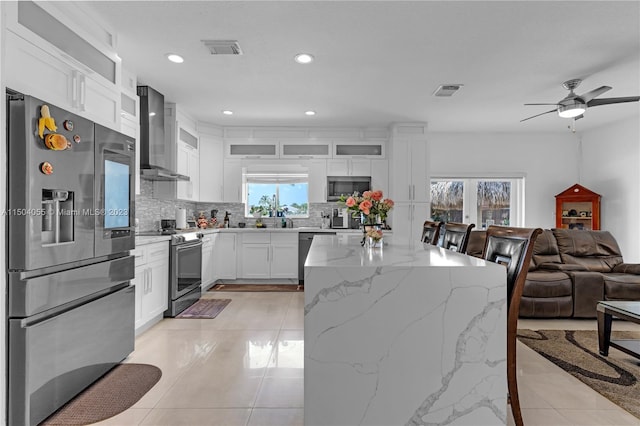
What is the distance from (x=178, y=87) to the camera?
4.21 m

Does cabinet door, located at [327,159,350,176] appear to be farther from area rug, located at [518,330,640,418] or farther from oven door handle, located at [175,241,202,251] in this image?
area rug, located at [518,330,640,418]

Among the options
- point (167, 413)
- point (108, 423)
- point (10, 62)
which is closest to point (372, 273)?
point (167, 413)

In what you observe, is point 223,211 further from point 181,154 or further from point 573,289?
point 573,289

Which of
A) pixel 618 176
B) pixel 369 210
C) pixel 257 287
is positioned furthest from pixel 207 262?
pixel 618 176

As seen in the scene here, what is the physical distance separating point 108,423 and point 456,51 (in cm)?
371

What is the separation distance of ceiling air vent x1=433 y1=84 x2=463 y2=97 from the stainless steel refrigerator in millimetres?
3295

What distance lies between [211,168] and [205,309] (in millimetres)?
2439

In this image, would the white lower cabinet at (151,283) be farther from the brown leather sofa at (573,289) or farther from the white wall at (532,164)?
the white wall at (532,164)

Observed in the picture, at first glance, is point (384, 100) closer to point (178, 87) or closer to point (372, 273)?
point (178, 87)

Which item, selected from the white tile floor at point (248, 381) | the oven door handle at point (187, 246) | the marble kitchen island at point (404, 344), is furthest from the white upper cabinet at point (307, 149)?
the marble kitchen island at point (404, 344)

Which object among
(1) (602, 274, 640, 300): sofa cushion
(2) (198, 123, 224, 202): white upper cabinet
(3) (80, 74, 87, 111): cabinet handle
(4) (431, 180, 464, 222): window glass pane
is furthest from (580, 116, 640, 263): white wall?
(3) (80, 74, 87, 111): cabinet handle

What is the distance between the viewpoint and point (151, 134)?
13.6ft

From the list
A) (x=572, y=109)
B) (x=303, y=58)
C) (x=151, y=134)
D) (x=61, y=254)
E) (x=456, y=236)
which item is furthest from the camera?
(x=151, y=134)

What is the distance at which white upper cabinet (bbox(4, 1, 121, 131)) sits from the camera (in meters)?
1.93
